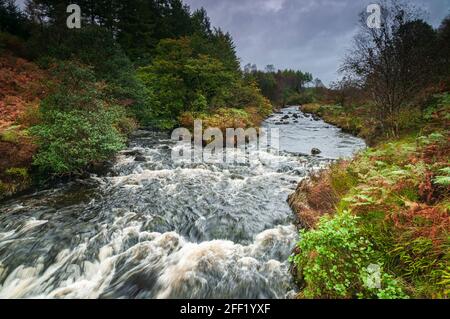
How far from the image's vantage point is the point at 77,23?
1812 centimetres

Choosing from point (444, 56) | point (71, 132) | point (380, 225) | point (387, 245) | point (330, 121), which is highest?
point (444, 56)

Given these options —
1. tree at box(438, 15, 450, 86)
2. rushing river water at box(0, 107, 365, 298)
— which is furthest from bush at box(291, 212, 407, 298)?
tree at box(438, 15, 450, 86)

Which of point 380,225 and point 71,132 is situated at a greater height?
point 71,132

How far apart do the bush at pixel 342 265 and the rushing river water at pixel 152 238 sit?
800mm

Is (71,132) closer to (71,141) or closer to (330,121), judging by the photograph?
(71,141)

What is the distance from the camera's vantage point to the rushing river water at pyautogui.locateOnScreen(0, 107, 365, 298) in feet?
14.4

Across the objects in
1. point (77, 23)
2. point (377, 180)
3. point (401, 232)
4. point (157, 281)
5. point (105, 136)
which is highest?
point (77, 23)

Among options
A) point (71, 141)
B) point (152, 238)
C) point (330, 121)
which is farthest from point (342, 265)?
point (330, 121)

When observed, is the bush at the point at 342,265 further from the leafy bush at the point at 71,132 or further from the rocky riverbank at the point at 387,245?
the leafy bush at the point at 71,132

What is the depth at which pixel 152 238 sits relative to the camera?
565 centimetres

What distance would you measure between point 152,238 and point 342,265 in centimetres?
383
